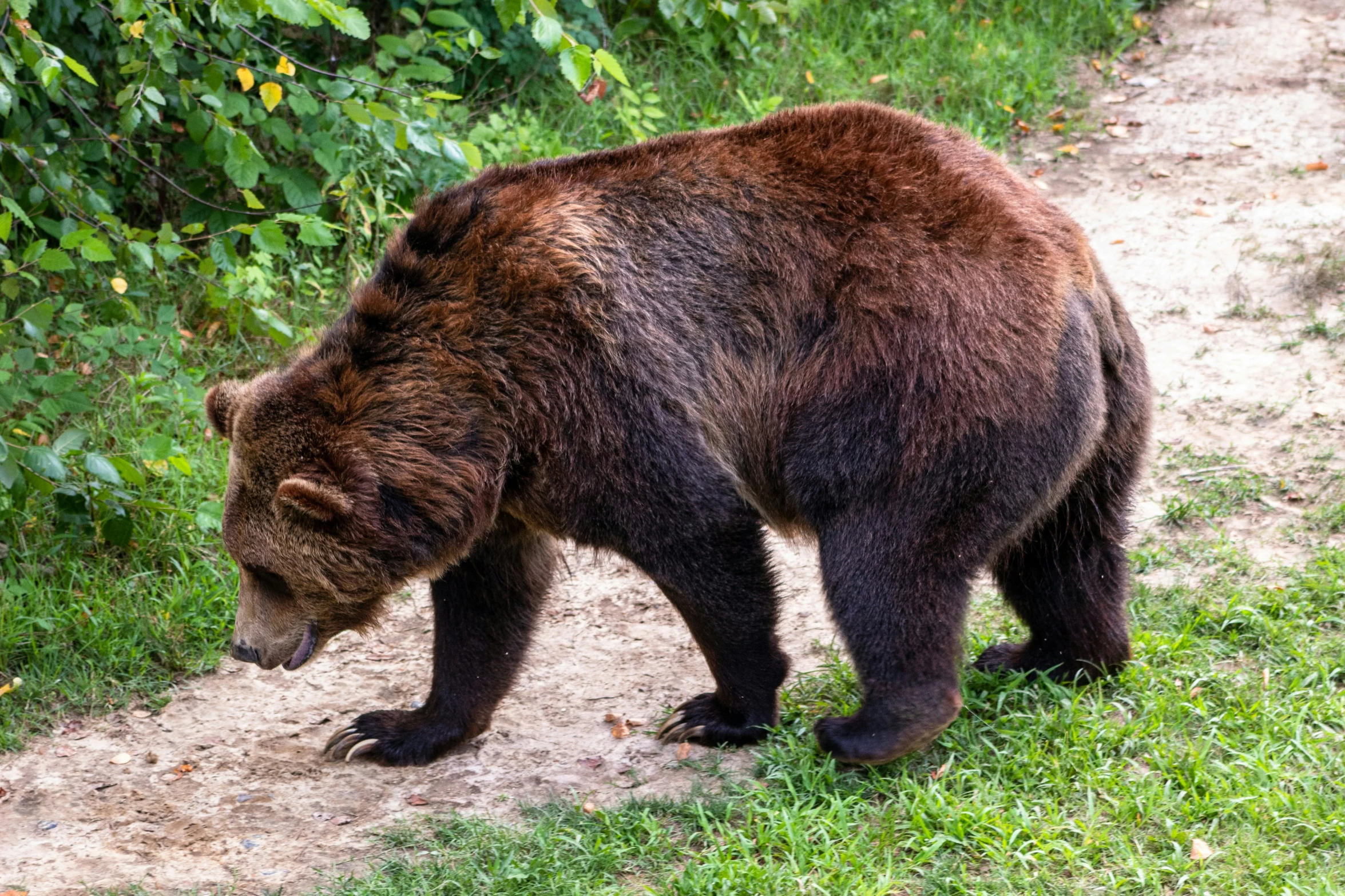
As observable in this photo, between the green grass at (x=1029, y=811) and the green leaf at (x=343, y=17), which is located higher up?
the green leaf at (x=343, y=17)

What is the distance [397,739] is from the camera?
455 cm

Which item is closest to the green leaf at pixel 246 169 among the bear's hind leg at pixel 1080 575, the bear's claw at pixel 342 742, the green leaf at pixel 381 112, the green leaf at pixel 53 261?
the green leaf at pixel 381 112

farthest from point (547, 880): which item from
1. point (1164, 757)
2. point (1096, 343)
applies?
point (1096, 343)

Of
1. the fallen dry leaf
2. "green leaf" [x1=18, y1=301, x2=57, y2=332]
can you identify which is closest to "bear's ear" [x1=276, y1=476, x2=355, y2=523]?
"green leaf" [x1=18, y1=301, x2=57, y2=332]

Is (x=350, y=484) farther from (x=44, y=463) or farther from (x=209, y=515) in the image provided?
(x=209, y=515)

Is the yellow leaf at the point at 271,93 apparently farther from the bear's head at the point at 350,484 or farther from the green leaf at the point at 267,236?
the bear's head at the point at 350,484

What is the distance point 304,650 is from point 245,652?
0.58 ft

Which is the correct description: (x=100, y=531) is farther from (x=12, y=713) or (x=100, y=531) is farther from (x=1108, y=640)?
(x=1108, y=640)

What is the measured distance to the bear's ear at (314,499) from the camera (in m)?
3.70

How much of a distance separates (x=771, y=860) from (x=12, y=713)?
3.04 m

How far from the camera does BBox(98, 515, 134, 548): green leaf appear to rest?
16.8 ft

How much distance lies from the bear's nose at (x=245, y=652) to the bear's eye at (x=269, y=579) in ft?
0.67

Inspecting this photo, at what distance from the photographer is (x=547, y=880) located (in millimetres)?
3605

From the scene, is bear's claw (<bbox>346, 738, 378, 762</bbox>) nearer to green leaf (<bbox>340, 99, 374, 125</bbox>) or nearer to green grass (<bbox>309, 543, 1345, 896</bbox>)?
green grass (<bbox>309, 543, 1345, 896</bbox>)
